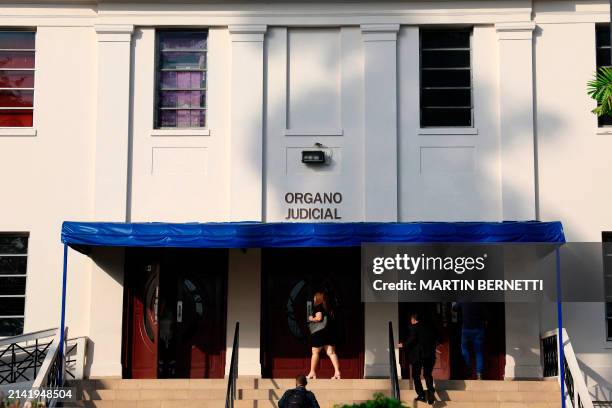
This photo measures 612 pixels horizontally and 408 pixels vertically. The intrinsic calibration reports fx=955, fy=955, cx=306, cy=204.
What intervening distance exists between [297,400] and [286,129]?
6.15 m

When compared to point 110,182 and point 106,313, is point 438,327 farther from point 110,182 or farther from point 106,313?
point 110,182

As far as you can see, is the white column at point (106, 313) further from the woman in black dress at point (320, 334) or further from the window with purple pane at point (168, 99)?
the woman in black dress at point (320, 334)

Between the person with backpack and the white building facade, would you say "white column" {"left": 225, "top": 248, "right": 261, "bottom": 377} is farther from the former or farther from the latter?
the person with backpack

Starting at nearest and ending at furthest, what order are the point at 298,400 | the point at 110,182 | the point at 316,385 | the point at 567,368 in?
1. the point at 298,400
2. the point at 567,368
3. the point at 316,385
4. the point at 110,182

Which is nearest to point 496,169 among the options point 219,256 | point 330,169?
point 330,169

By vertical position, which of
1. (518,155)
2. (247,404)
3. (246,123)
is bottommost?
(247,404)

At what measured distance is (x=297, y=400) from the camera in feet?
44.2

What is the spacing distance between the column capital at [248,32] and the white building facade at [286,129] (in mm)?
27

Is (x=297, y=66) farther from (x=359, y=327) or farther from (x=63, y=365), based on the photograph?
(x=63, y=365)

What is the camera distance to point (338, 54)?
18.2m

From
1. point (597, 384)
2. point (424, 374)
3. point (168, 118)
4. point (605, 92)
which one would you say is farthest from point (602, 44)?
point (168, 118)

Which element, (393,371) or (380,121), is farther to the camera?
(380,121)

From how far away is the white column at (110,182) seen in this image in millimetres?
17438

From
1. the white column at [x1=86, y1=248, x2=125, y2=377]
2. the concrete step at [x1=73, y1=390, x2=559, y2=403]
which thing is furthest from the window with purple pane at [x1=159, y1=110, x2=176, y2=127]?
the concrete step at [x1=73, y1=390, x2=559, y2=403]
